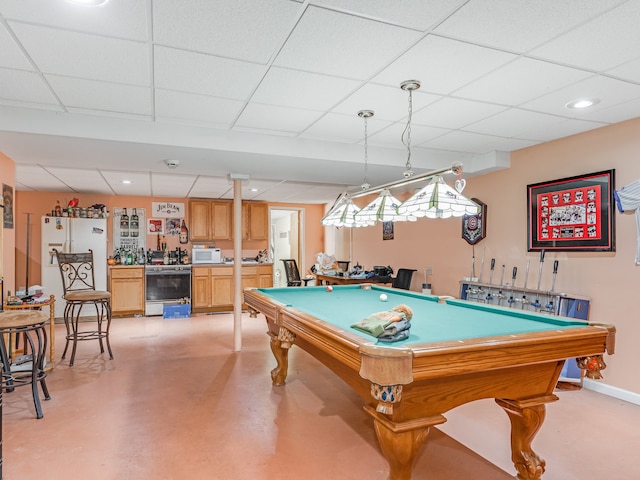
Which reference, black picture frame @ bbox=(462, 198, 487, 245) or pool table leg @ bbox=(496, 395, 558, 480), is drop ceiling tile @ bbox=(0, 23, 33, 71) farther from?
black picture frame @ bbox=(462, 198, 487, 245)

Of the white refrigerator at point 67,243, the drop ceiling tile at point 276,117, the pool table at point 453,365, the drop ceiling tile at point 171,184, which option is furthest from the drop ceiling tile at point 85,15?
the white refrigerator at point 67,243

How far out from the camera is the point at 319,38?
2.07 m

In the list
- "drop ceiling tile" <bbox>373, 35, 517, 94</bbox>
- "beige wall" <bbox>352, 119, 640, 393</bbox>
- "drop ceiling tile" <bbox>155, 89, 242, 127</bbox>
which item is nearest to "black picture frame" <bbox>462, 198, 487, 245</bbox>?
"beige wall" <bbox>352, 119, 640, 393</bbox>

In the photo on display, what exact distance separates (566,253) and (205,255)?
589 centimetres

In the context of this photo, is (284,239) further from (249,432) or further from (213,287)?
(249,432)

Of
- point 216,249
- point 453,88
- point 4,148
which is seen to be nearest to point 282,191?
point 216,249

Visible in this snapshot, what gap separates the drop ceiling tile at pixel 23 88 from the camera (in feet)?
8.04

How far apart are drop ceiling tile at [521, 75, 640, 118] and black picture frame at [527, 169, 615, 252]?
76 cm

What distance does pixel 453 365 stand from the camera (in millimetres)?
1689

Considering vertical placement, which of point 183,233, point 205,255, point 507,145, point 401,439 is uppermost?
point 507,145

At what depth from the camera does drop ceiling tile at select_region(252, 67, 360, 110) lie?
8.33 ft

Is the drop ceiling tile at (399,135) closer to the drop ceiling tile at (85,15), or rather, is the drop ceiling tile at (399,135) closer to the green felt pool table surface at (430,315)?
the green felt pool table surface at (430,315)

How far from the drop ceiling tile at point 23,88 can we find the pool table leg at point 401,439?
2837mm

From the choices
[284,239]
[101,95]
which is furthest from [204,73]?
[284,239]
